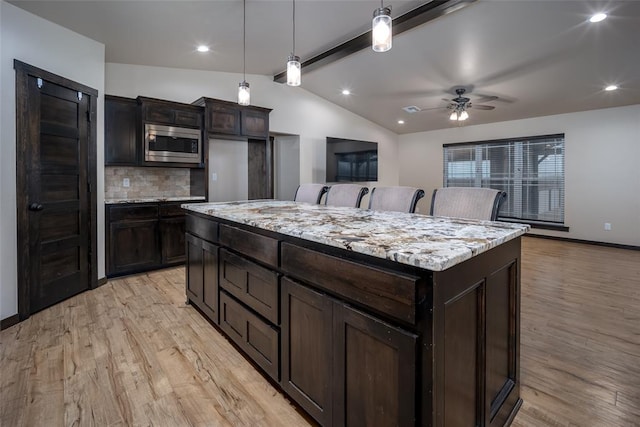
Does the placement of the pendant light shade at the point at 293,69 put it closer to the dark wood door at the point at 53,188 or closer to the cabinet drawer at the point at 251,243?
the cabinet drawer at the point at 251,243

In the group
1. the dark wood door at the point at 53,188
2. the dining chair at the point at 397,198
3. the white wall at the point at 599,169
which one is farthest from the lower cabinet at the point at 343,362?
the white wall at the point at 599,169

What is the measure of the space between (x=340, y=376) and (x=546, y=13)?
12.9ft

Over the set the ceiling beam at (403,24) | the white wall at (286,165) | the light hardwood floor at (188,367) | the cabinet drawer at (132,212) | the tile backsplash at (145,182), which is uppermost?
the ceiling beam at (403,24)

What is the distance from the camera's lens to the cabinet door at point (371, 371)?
3.35 ft

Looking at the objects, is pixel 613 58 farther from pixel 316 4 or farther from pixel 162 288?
pixel 162 288

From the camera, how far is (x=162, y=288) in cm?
347

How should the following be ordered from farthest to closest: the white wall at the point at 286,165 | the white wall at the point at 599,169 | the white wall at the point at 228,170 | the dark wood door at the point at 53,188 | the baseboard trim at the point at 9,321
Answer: the white wall at the point at 286,165 → the white wall at the point at 599,169 → the white wall at the point at 228,170 → the dark wood door at the point at 53,188 → the baseboard trim at the point at 9,321

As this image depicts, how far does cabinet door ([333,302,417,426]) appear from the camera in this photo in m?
1.02

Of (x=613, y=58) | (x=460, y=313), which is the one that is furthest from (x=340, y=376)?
(x=613, y=58)

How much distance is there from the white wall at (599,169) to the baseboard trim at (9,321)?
7736mm

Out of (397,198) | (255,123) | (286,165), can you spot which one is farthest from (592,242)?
(255,123)

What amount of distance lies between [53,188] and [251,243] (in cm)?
235

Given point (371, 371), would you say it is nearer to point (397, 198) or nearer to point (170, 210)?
point (397, 198)

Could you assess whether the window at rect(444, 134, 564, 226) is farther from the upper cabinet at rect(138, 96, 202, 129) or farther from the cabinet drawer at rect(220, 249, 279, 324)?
the cabinet drawer at rect(220, 249, 279, 324)
